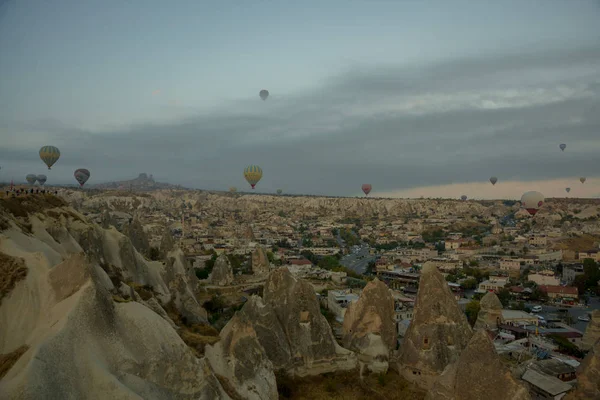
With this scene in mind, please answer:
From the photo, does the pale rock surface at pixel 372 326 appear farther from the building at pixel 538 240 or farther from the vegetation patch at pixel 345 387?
the building at pixel 538 240

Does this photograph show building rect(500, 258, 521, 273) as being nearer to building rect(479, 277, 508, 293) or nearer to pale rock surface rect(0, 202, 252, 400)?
building rect(479, 277, 508, 293)

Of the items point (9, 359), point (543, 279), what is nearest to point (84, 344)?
point (9, 359)

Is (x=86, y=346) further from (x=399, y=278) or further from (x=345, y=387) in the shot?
(x=399, y=278)

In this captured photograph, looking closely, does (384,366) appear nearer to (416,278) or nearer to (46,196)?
(46,196)

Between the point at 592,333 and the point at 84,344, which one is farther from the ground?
the point at 84,344

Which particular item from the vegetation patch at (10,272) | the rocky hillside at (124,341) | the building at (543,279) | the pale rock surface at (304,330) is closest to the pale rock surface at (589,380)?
the rocky hillside at (124,341)

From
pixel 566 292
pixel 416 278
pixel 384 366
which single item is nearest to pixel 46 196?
pixel 384 366

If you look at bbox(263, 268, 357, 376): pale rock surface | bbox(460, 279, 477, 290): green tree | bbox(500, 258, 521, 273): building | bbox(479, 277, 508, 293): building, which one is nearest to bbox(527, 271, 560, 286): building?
bbox(479, 277, 508, 293): building
